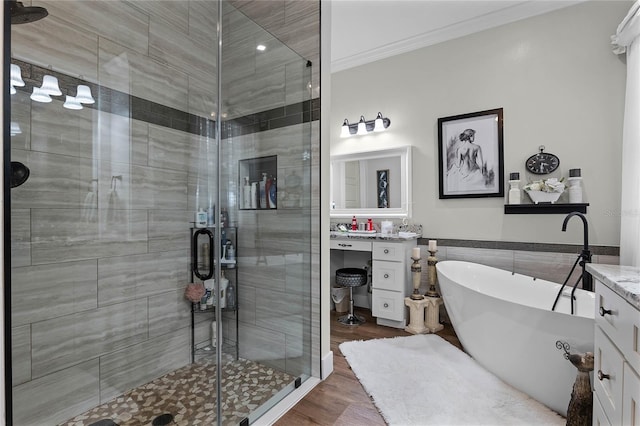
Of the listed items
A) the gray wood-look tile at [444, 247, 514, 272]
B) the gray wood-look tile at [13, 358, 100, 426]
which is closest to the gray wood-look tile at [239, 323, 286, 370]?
the gray wood-look tile at [13, 358, 100, 426]

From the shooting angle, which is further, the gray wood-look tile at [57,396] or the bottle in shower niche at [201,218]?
the bottle in shower niche at [201,218]

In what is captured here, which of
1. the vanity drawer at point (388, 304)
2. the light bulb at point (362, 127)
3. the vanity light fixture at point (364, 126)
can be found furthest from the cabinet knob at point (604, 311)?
the light bulb at point (362, 127)

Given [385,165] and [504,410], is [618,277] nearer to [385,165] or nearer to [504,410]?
[504,410]

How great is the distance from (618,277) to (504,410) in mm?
1020

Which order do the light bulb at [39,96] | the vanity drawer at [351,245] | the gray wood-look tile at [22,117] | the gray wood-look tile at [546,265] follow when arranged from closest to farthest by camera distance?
the gray wood-look tile at [22,117] → the light bulb at [39,96] → the gray wood-look tile at [546,265] → the vanity drawer at [351,245]

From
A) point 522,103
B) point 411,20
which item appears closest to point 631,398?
point 522,103

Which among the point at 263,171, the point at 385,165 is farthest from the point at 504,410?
the point at 385,165

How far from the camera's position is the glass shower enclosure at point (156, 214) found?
62.3 inches

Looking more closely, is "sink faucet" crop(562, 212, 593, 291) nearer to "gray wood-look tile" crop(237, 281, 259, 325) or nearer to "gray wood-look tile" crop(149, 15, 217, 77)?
"gray wood-look tile" crop(237, 281, 259, 325)

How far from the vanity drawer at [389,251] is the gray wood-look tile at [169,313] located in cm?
168

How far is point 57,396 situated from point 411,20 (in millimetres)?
3638

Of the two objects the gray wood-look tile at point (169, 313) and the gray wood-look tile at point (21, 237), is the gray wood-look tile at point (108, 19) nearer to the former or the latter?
the gray wood-look tile at point (21, 237)

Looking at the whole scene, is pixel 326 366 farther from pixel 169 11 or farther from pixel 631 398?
pixel 169 11

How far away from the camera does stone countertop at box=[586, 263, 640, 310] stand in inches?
36.4
